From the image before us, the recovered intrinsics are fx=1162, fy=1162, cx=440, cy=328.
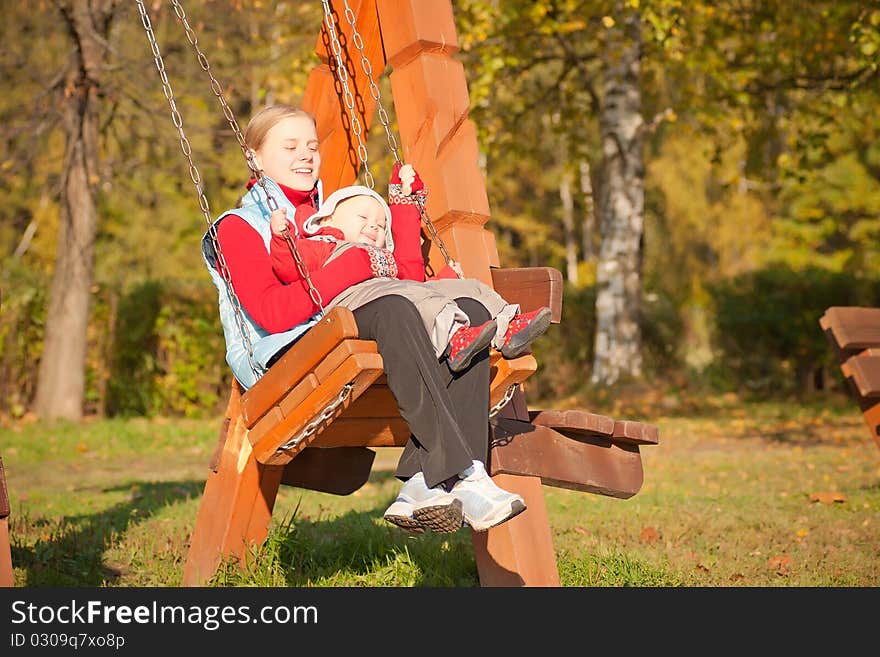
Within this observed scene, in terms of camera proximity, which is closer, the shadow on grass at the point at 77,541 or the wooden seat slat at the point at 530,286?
the wooden seat slat at the point at 530,286

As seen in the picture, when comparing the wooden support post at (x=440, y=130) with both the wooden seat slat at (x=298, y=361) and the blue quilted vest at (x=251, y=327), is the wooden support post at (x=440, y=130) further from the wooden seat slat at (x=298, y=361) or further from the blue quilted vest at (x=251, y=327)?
the wooden seat slat at (x=298, y=361)

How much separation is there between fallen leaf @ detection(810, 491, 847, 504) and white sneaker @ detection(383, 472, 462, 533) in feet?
13.6

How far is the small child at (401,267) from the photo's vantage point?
140 inches

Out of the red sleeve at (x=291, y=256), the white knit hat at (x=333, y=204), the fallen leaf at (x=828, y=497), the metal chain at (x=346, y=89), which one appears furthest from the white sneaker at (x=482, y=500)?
the fallen leaf at (x=828, y=497)

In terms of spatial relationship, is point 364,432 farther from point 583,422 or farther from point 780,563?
point 780,563

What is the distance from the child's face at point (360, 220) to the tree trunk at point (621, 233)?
10.3 m

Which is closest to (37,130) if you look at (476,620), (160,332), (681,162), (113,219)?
(160,332)

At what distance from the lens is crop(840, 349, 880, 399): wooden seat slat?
17.8 ft

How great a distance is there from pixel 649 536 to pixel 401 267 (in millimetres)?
2371

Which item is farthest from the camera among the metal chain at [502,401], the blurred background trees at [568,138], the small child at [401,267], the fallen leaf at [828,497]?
the blurred background trees at [568,138]

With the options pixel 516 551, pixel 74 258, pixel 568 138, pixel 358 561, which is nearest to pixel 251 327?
pixel 516 551

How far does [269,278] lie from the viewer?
3893 millimetres

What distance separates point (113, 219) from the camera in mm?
26516

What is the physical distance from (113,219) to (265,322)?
2382 cm
